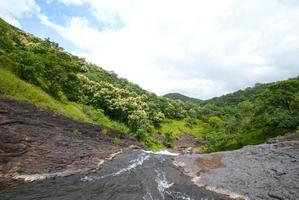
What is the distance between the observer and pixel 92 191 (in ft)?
53.7

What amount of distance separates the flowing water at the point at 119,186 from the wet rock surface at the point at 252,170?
143 cm

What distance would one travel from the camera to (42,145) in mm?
21953

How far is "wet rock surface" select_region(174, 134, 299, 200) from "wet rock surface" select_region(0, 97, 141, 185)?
7.90m

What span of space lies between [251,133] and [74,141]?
25.7 metres

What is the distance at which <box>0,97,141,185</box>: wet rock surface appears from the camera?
18.6 m

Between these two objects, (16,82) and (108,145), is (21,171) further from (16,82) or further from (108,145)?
(16,82)

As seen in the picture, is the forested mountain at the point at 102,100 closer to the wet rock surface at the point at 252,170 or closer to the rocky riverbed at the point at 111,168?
the rocky riverbed at the point at 111,168

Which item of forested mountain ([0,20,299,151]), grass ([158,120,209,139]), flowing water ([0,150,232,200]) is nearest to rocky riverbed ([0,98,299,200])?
flowing water ([0,150,232,200])

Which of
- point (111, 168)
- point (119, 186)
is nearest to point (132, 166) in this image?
point (111, 168)

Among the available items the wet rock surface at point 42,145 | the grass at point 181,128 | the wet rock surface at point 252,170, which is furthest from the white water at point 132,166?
the grass at point 181,128

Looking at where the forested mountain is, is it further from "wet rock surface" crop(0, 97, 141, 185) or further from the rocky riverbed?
the rocky riverbed

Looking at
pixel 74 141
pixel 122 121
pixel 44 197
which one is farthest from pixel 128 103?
pixel 44 197

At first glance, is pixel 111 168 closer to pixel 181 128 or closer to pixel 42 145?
pixel 42 145

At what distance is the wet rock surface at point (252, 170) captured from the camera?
18.2 metres
